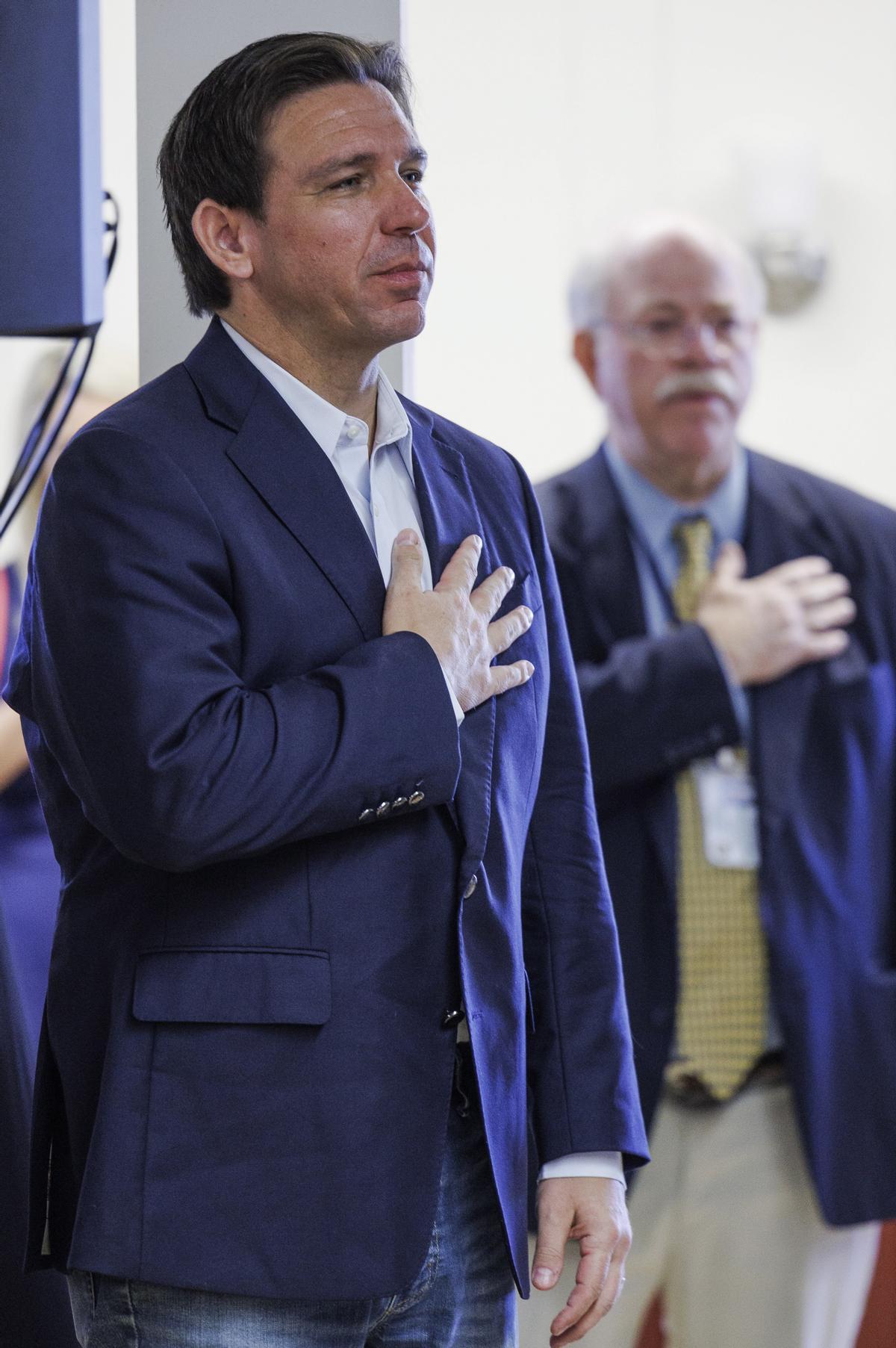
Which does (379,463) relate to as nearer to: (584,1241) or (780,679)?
(584,1241)

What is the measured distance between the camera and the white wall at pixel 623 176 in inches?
74.9

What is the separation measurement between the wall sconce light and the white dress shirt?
2.93 ft

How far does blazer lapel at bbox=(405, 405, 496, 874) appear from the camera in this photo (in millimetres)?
1070

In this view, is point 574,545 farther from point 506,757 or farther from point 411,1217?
point 411,1217

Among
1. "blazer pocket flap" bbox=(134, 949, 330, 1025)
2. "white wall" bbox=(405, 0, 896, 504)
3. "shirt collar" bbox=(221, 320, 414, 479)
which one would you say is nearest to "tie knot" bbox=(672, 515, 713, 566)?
"white wall" bbox=(405, 0, 896, 504)

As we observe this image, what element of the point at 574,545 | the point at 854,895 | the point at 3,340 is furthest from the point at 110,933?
the point at 3,340

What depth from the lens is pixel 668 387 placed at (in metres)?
1.92

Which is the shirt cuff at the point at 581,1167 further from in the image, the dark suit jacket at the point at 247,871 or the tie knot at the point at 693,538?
the tie knot at the point at 693,538

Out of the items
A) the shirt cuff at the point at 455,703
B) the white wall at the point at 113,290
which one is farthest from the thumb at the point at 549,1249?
the white wall at the point at 113,290

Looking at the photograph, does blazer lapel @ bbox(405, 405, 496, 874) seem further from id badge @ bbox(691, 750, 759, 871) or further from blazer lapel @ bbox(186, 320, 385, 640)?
id badge @ bbox(691, 750, 759, 871)

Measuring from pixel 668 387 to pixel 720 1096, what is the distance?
0.92 metres

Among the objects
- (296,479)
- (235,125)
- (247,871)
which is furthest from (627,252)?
(247,871)

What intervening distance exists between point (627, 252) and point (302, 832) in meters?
1.20

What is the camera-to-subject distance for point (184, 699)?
0.95m
